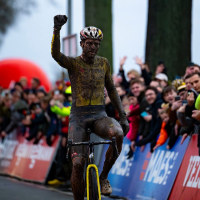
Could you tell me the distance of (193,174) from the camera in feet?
27.7

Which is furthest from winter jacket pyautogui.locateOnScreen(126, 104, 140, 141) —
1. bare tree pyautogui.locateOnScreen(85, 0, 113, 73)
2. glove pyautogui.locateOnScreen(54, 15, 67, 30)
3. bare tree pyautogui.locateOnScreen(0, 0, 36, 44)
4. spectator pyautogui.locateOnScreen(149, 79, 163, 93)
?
bare tree pyautogui.locateOnScreen(0, 0, 36, 44)

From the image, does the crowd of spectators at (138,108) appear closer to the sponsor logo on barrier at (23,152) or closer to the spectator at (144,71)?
the spectator at (144,71)

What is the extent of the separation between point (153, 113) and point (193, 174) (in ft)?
6.99

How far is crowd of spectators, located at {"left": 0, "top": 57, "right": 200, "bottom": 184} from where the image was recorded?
9.06 metres

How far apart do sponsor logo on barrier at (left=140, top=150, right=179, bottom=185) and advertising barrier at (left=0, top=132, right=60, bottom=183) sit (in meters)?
3.89

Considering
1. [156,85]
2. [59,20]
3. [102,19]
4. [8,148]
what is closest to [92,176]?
[59,20]

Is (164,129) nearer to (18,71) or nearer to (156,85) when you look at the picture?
(156,85)

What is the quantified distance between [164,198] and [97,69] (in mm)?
2792

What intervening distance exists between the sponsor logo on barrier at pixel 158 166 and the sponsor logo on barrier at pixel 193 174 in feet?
1.78

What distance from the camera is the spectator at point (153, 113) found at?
10016 millimetres

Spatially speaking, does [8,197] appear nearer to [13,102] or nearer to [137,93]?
[137,93]

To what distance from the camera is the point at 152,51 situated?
15344 mm

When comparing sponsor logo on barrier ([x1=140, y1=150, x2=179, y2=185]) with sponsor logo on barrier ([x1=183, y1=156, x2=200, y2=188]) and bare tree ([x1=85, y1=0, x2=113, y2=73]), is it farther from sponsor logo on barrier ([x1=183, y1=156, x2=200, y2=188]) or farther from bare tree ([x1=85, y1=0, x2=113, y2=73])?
bare tree ([x1=85, y1=0, x2=113, y2=73])

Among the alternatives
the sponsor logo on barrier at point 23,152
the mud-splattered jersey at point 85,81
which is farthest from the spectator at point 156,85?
the sponsor logo on barrier at point 23,152
